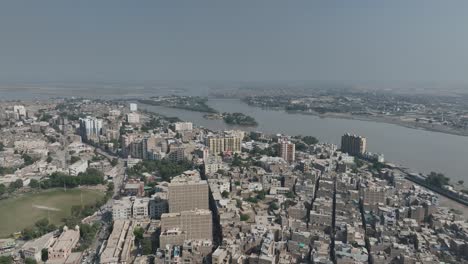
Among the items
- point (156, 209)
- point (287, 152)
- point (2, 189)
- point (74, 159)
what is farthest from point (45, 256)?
point (287, 152)

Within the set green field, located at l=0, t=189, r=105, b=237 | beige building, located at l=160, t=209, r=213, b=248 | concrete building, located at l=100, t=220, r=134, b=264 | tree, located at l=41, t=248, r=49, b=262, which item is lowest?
green field, located at l=0, t=189, r=105, b=237

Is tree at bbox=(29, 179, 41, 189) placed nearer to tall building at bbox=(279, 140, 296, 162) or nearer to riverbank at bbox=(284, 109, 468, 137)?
tall building at bbox=(279, 140, 296, 162)

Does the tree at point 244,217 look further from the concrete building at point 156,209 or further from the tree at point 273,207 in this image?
the concrete building at point 156,209

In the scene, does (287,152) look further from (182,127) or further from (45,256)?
(45,256)

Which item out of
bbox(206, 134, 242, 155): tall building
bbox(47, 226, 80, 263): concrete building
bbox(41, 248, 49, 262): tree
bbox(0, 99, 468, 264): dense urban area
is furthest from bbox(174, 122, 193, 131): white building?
bbox(41, 248, 49, 262): tree

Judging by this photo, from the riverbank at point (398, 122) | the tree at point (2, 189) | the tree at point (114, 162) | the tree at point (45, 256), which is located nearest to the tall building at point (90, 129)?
the tree at point (114, 162)
